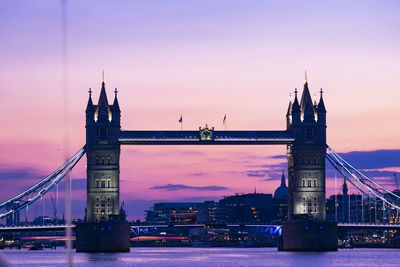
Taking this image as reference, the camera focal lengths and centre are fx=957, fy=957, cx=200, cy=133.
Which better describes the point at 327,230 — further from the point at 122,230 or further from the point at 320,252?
the point at 122,230

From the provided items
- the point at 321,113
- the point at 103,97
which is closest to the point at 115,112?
the point at 103,97

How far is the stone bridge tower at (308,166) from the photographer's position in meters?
115

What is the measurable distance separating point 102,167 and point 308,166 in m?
24.6

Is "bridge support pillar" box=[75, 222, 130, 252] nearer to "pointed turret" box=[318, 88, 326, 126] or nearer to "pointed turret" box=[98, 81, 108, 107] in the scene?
"pointed turret" box=[98, 81, 108, 107]

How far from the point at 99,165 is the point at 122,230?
8603mm

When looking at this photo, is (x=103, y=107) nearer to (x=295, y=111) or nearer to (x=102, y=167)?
(x=102, y=167)

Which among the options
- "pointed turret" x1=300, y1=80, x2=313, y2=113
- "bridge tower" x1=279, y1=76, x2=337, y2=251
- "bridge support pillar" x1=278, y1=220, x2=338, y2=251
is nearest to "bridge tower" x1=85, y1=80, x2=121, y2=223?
"bridge support pillar" x1=278, y1=220, x2=338, y2=251

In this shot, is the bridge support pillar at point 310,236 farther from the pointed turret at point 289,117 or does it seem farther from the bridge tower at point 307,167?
the pointed turret at point 289,117

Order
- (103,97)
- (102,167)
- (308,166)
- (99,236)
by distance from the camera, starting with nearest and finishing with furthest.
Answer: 1. (99,236)
2. (102,167)
3. (308,166)
4. (103,97)

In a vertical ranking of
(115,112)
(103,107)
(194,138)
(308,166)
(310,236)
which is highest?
(103,107)

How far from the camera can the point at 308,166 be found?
378ft

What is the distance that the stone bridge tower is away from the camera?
115 metres

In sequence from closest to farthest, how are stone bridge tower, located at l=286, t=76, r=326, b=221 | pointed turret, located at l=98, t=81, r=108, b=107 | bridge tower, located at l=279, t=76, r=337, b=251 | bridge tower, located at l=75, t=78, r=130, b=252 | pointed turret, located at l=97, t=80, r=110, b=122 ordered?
bridge tower, located at l=75, t=78, r=130, b=252
pointed turret, located at l=97, t=80, r=110, b=122
bridge tower, located at l=279, t=76, r=337, b=251
stone bridge tower, located at l=286, t=76, r=326, b=221
pointed turret, located at l=98, t=81, r=108, b=107

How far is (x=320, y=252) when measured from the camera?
11019cm
